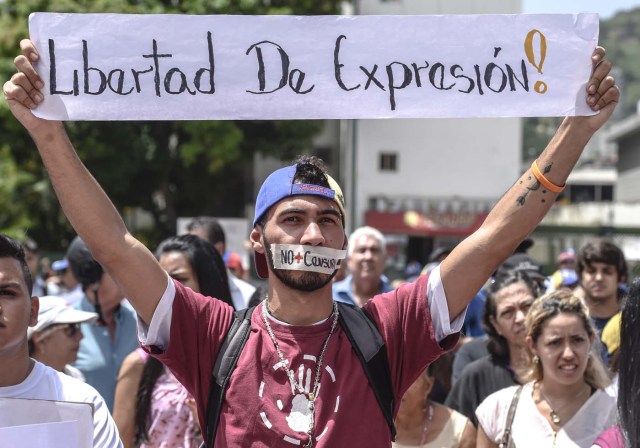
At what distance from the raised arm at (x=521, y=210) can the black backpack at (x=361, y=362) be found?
262mm

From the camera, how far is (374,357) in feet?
9.40

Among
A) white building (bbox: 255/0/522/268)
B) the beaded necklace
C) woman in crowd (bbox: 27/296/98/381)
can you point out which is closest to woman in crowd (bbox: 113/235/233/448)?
woman in crowd (bbox: 27/296/98/381)

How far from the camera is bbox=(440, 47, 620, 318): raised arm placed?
2842mm

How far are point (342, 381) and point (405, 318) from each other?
0.29 metres

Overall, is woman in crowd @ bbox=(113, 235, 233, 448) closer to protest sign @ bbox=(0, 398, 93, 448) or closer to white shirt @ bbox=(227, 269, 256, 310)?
white shirt @ bbox=(227, 269, 256, 310)

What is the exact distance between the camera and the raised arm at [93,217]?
9.16 ft

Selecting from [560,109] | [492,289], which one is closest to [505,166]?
[492,289]

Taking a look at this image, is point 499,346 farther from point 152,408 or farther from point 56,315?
point 56,315

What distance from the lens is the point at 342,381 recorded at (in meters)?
2.82

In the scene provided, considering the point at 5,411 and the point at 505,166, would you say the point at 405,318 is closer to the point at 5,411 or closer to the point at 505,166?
the point at 5,411

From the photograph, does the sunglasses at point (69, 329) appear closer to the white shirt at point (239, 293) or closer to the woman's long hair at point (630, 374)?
the white shirt at point (239, 293)

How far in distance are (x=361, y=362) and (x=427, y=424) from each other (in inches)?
73.4

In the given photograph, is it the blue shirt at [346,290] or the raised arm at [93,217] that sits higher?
the raised arm at [93,217]

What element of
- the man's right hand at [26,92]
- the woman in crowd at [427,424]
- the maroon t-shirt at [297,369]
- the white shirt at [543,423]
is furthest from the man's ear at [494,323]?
the man's right hand at [26,92]
